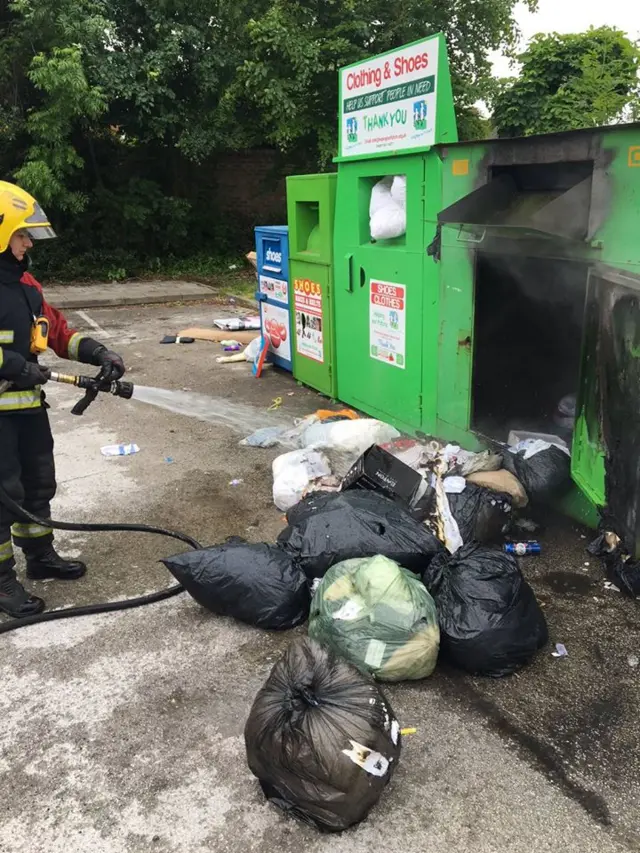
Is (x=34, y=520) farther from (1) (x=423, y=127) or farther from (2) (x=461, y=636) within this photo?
(1) (x=423, y=127)

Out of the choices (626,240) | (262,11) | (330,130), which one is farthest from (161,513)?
(262,11)

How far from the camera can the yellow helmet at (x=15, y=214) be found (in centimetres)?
292

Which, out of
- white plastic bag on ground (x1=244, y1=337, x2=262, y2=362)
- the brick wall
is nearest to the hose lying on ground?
white plastic bag on ground (x1=244, y1=337, x2=262, y2=362)

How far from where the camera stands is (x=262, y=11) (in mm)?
13195

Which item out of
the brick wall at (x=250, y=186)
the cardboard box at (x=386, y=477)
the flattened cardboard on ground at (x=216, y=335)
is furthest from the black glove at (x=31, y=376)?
the brick wall at (x=250, y=186)

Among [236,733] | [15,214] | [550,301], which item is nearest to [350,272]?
[550,301]

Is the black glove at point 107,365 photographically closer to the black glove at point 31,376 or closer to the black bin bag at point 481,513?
the black glove at point 31,376

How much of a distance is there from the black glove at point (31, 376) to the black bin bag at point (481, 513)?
2017mm

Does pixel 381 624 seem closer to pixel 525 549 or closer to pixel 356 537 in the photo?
pixel 356 537

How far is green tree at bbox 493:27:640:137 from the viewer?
41.3 feet

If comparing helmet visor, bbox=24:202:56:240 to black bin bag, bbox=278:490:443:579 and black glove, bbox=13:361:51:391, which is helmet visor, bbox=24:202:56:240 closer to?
black glove, bbox=13:361:51:391

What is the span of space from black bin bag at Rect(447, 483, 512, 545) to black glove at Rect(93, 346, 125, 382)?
176 cm

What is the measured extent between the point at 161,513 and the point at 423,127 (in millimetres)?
2819

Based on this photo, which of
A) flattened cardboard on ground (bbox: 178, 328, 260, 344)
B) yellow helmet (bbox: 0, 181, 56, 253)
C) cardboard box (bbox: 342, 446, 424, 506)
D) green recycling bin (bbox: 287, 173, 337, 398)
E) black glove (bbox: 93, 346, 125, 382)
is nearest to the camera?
yellow helmet (bbox: 0, 181, 56, 253)
